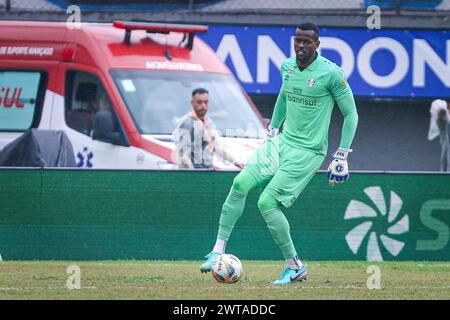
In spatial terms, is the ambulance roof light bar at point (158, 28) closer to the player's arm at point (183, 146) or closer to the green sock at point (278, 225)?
the player's arm at point (183, 146)

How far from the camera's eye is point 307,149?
9445 mm

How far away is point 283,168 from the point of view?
30.8 ft

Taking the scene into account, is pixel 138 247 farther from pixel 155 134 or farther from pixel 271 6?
pixel 271 6

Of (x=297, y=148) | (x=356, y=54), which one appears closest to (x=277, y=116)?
(x=297, y=148)

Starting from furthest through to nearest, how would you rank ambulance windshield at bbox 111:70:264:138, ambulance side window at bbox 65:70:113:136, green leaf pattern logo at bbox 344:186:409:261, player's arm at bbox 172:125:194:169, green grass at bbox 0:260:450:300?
ambulance side window at bbox 65:70:113:136 → ambulance windshield at bbox 111:70:264:138 → player's arm at bbox 172:125:194:169 → green leaf pattern logo at bbox 344:186:409:261 → green grass at bbox 0:260:450:300

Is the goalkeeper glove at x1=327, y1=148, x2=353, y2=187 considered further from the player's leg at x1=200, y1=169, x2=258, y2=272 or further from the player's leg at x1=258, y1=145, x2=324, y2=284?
the player's leg at x1=200, y1=169, x2=258, y2=272

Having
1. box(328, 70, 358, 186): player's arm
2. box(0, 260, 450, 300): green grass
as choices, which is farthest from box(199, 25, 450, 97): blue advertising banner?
box(328, 70, 358, 186): player's arm

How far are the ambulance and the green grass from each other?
107 inches

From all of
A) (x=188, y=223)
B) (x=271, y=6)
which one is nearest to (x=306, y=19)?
(x=271, y=6)

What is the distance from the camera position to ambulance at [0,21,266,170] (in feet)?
47.1

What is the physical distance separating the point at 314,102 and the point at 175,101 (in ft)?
18.8

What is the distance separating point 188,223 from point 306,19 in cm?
721

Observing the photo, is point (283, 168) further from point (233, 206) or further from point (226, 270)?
point (226, 270)
